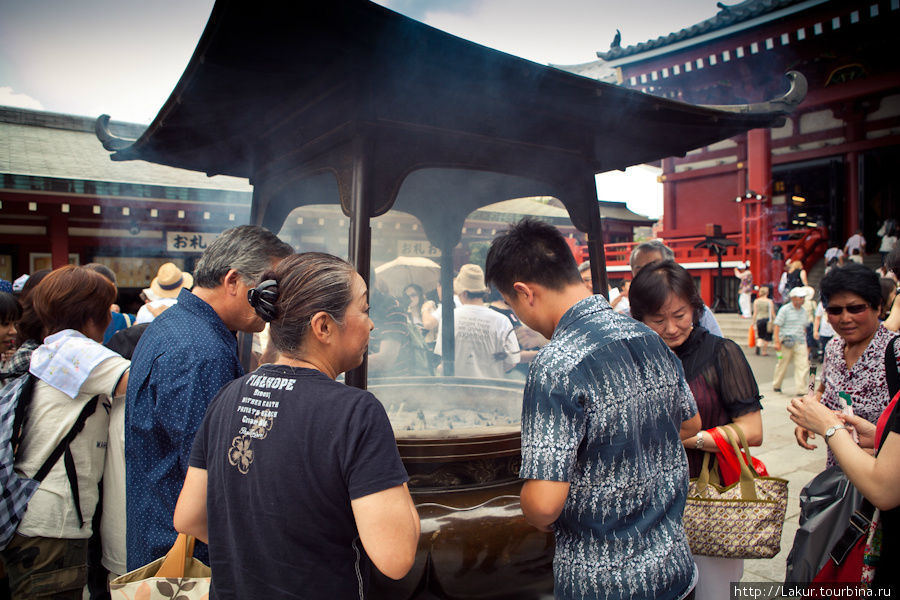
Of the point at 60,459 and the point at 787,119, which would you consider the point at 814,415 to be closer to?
the point at 60,459

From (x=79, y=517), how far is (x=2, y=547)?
233mm

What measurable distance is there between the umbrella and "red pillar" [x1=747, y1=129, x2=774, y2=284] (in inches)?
338

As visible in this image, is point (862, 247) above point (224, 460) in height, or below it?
above

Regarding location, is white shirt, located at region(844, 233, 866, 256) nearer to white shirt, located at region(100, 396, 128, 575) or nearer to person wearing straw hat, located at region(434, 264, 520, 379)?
person wearing straw hat, located at region(434, 264, 520, 379)

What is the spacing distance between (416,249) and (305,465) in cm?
865

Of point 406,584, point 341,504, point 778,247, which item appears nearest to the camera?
point 341,504

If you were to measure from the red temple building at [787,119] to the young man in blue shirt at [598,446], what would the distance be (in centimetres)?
1052

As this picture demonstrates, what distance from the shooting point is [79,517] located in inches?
80.5

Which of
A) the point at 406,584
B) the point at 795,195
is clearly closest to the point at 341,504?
the point at 406,584

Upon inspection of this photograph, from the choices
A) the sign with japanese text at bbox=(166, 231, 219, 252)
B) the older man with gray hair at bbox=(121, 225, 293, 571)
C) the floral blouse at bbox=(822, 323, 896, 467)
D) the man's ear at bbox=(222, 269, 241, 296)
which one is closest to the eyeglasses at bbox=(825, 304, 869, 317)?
the floral blouse at bbox=(822, 323, 896, 467)

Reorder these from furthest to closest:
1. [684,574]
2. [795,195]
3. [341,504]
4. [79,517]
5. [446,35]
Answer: [795,195], [79,517], [446,35], [684,574], [341,504]

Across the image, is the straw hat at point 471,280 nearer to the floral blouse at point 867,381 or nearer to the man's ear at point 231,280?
the floral blouse at point 867,381

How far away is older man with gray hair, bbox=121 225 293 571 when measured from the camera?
1593 millimetres

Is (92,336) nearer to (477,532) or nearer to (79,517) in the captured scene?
(79,517)
